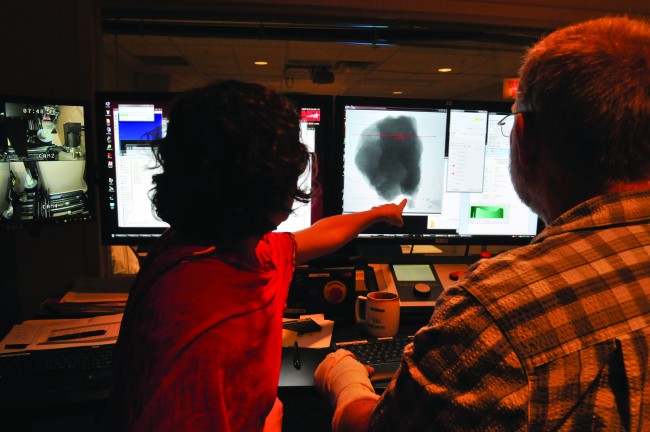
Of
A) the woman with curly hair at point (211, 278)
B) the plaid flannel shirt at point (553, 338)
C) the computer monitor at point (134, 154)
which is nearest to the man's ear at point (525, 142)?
the plaid flannel shirt at point (553, 338)

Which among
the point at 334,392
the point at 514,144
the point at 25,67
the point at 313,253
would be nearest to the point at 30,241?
the point at 25,67

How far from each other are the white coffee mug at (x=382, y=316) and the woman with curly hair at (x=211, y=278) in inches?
17.9

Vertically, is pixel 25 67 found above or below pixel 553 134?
above

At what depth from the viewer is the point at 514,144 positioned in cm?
73

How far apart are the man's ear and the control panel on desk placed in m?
0.69

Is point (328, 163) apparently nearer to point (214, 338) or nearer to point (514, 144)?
point (514, 144)

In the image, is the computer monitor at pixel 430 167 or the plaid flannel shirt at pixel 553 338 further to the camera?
the computer monitor at pixel 430 167

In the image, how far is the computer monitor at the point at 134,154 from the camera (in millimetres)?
1312

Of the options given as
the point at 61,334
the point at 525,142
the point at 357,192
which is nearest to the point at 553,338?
the point at 525,142

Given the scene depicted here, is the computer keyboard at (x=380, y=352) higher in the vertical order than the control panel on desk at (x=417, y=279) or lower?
lower

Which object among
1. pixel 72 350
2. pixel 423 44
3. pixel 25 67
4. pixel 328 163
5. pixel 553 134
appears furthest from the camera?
pixel 423 44

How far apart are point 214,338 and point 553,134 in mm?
524

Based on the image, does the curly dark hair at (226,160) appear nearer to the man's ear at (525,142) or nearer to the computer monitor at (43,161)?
the man's ear at (525,142)

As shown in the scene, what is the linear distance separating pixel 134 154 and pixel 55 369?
605 millimetres
